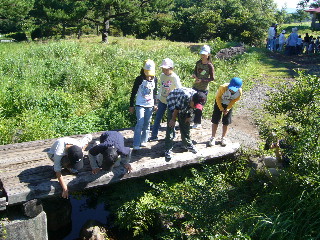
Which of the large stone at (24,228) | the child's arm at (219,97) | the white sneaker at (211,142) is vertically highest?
the child's arm at (219,97)

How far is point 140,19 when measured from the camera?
2208 centimetres

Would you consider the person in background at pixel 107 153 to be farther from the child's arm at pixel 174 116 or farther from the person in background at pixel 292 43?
the person in background at pixel 292 43

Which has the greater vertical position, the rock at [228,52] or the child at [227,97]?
the rock at [228,52]

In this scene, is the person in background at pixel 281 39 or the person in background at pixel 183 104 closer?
the person in background at pixel 183 104

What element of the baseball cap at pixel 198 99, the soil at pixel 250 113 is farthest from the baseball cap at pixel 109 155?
the soil at pixel 250 113

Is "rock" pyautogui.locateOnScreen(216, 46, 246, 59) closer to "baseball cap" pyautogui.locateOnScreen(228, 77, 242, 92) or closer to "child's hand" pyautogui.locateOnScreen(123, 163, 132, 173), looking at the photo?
"baseball cap" pyautogui.locateOnScreen(228, 77, 242, 92)

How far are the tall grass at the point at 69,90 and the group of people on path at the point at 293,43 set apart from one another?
367cm

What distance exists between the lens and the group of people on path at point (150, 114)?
424 cm

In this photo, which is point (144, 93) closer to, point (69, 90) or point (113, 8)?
point (69, 90)

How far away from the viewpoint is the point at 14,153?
16.9 feet

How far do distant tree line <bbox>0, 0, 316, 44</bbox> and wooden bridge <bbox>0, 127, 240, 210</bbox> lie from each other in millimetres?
15640

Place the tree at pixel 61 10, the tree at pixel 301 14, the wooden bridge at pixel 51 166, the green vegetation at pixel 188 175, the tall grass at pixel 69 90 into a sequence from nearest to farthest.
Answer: the green vegetation at pixel 188 175, the wooden bridge at pixel 51 166, the tall grass at pixel 69 90, the tree at pixel 61 10, the tree at pixel 301 14

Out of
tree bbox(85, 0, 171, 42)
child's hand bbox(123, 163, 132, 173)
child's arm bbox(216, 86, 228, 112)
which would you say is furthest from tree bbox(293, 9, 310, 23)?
child's hand bbox(123, 163, 132, 173)

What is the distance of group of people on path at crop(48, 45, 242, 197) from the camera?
4.24 meters
